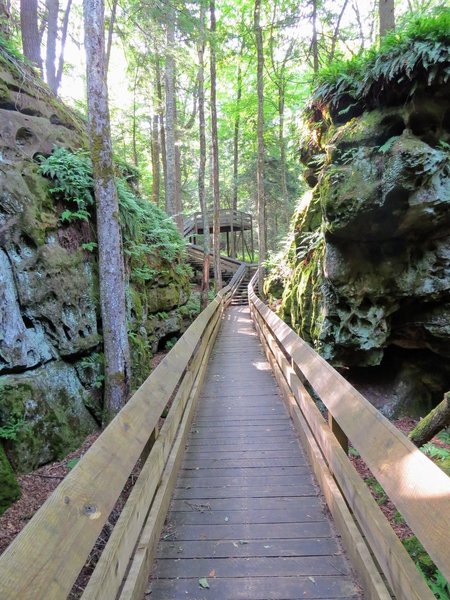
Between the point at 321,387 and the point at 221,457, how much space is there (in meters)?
1.70

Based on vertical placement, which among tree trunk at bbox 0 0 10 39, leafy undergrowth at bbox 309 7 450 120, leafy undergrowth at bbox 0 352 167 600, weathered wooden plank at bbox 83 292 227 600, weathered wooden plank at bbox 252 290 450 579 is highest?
tree trunk at bbox 0 0 10 39

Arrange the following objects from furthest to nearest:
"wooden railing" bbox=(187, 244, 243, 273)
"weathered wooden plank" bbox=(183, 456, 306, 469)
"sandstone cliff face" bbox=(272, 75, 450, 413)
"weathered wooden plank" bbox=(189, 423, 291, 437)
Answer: "wooden railing" bbox=(187, 244, 243, 273), "sandstone cliff face" bbox=(272, 75, 450, 413), "weathered wooden plank" bbox=(189, 423, 291, 437), "weathered wooden plank" bbox=(183, 456, 306, 469)

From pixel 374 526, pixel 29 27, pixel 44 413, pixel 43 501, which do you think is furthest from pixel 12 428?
pixel 29 27

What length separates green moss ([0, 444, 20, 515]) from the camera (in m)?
3.90

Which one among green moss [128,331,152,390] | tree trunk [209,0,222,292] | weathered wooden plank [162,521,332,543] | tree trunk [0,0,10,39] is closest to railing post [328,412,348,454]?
weathered wooden plank [162,521,332,543]

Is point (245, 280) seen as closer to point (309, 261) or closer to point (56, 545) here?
point (309, 261)

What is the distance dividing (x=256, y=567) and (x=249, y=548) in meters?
0.21

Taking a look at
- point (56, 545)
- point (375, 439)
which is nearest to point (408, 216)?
point (375, 439)

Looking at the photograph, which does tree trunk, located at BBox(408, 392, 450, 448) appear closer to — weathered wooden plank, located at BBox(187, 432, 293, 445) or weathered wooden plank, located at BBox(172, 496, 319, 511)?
weathered wooden plank, located at BBox(187, 432, 293, 445)

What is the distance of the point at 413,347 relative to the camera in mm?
8344

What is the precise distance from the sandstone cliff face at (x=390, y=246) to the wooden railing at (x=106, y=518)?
4.86m

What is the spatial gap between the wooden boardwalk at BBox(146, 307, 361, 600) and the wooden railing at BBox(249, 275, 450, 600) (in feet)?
0.71

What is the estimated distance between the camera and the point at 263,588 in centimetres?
237

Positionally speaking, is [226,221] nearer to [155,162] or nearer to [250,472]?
[155,162]
